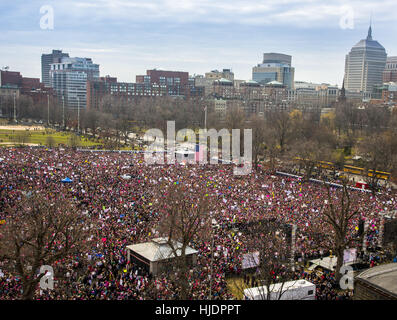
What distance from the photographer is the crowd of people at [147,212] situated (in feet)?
54.4

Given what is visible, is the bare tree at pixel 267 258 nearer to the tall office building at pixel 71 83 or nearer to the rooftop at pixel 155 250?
the rooftop at pixel 155 250

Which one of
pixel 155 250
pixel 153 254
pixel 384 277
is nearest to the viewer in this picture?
pixel 384 277

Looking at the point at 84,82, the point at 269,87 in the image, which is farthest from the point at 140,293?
the point at 84,82

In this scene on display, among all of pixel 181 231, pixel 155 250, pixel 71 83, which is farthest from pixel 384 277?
pixel 71 83

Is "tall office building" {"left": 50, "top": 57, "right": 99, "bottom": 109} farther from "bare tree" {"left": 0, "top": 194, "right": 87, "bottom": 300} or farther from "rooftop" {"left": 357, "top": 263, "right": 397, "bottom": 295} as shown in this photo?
"rooftop" {"left": 357, "top": 263, "right": 397, "bottom": 295}

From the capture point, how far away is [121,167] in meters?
38.4

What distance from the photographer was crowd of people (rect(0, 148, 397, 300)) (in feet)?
54.4

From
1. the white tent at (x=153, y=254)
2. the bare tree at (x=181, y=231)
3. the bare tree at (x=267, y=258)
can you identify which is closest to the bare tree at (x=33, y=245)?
the white tent at (x=153, y=254)

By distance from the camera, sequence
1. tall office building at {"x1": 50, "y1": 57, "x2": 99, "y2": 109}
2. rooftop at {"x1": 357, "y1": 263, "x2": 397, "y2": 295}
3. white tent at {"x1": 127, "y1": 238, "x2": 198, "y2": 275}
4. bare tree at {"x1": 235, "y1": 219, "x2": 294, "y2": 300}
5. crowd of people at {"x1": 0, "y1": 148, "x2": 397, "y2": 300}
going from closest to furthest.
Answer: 1. rooftop at {"x1": 357, "y1": 263, "x2": 397, "y2": 295}
2. bare tree at {"x1": 235, "y1": 219, "x2": 294, "y2": 300}
3. crowd of people at {"x1": 0, "y1": 148, "x2": 397, "y2": 300}
4. white tent at {"x1": 127, "y1": 238, "x2": 198, "y2": 275}
5. tall office building at {"x1": 50, "y1": 57, "x2": 99, "y2": 109}

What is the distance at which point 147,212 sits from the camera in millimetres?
25359

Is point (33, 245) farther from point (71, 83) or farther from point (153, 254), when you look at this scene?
point (71, 83)

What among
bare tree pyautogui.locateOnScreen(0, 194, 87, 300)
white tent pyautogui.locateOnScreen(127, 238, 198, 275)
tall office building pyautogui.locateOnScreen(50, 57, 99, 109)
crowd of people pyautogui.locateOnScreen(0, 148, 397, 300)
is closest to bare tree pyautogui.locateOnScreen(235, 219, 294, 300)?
crowd of people pyautogui.locateOnScreen(0, 148, 397, 300)
